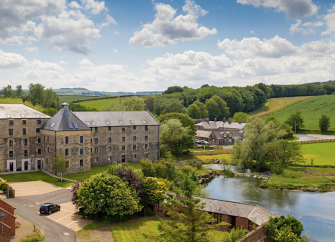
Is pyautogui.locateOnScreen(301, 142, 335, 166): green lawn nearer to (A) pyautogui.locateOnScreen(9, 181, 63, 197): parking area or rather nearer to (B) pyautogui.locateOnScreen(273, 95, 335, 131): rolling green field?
(B) pyautogui.locateOnScreen(273, 95, 335, 131): rolling green field

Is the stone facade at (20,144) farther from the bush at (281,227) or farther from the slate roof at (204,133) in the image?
the slate roof at (204,133)

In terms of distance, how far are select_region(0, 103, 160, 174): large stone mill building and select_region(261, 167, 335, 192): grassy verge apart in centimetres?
3057

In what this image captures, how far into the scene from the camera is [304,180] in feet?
183

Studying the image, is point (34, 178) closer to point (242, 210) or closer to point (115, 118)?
point (115, 118)

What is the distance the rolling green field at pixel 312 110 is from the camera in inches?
4914

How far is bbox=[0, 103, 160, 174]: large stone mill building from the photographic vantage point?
166 feet

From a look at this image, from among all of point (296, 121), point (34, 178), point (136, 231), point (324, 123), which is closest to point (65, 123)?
point (34, 178)

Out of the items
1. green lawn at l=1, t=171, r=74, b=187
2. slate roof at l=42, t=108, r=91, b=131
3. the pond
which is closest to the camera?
the pond

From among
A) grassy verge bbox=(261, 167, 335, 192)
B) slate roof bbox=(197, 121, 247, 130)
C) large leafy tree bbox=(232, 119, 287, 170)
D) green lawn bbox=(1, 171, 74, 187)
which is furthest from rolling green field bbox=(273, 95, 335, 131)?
green lawn bbox=(1, 171, 74, 187)

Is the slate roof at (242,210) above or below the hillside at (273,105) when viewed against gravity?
below

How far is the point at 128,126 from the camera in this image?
207 feet

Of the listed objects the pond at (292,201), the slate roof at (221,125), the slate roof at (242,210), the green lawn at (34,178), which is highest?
the slate roof at (221,125)

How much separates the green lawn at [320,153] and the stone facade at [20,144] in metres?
56.6

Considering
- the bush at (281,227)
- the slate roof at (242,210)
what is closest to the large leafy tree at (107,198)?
the slate roof at (242,210)
